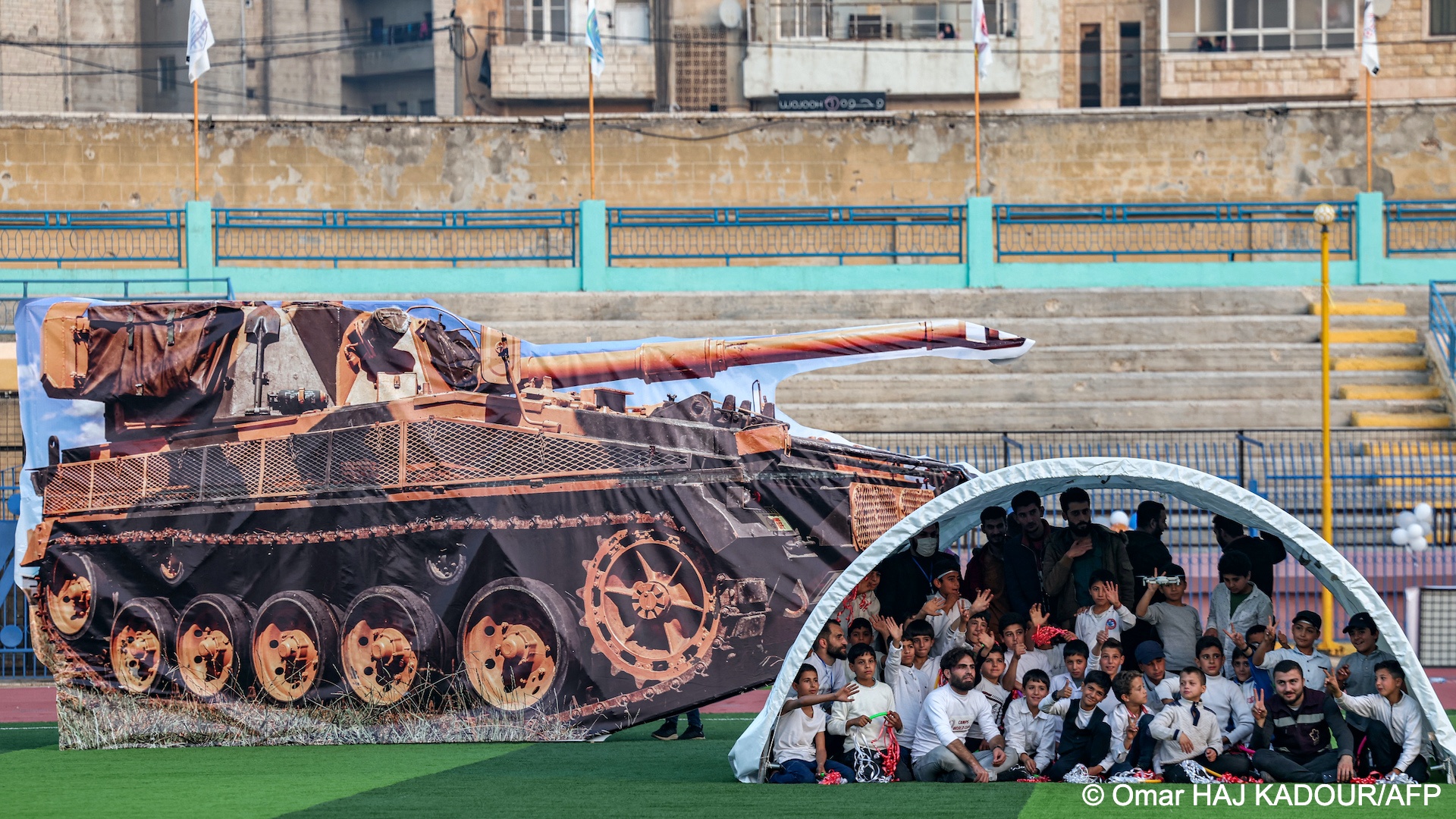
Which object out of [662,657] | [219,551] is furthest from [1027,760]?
[219,551]

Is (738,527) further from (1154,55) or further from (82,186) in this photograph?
(1154,55)

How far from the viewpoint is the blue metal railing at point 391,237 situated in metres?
25.2

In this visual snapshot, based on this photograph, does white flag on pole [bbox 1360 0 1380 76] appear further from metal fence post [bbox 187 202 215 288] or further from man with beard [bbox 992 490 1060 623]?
metal fence post [bbox 187 202 215 288]

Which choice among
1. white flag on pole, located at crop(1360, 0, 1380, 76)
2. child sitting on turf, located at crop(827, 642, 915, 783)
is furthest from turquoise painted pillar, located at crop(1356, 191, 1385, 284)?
child sitting on turf, located at crop(827, 642, 915, 783)

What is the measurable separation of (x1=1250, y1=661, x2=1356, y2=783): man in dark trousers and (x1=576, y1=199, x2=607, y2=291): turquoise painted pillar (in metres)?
15.7

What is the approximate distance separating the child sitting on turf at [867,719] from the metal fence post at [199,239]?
1648cm

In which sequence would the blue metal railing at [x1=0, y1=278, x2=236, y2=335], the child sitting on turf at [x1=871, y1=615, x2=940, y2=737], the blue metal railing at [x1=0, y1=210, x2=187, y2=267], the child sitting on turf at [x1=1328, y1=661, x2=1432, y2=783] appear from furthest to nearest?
1. the blue metal railing at [x1=0, y1=210, x2=187, y2=267]
2. the blue metal railing at [x1=0, y1=278, x2=236, y2=335]
3. the child sitting on turf at [x1=871, y1=615, x2=940, y2=737]
4. the child sitting on turf at [x1=1328, y1=661, x2=1432, y2=783]

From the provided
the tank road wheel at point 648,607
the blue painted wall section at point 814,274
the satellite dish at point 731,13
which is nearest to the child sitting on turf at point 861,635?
the tank road wheel at point 648,607

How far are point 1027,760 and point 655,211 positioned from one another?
53.6ft

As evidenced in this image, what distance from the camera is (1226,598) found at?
11.7 meters

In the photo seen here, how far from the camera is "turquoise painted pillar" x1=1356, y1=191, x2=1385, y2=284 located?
24.8 m

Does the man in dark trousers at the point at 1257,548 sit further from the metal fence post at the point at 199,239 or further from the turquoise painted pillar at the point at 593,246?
the metal fence post at the point at 199,239

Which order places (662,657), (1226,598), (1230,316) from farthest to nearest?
(1230,316) → (662,657) → (1226,598)

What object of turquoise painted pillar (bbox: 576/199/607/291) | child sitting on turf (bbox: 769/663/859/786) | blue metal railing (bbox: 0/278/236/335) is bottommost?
child sitting on turf (bbox: 769/663/859/786)
